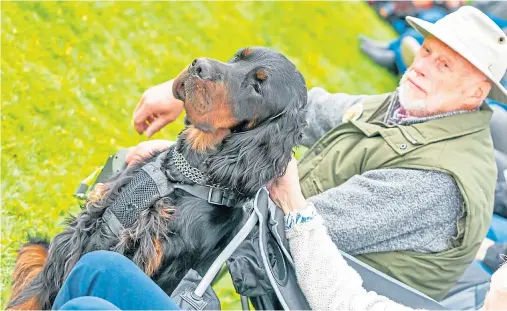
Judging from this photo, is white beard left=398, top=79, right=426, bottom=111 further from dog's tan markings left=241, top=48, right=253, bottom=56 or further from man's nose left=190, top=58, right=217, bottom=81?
man's nose left=190, top=58, right=217, bottom=81

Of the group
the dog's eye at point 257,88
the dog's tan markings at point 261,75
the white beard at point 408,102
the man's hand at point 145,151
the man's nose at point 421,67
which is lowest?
the white beard at point 408,102

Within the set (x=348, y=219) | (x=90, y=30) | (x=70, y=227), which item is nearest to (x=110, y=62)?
(x=90, y=30)

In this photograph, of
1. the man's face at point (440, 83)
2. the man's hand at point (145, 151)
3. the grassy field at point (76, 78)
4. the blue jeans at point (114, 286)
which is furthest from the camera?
the grassy field at point (76, 78)

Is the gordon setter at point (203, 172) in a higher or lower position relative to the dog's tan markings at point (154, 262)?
higher

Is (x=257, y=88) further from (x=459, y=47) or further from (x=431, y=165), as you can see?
(x=459, y=47)

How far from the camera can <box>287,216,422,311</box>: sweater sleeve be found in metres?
2.24

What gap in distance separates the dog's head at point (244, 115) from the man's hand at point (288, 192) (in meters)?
0.09

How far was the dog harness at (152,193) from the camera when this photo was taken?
2285mm

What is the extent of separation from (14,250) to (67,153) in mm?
876

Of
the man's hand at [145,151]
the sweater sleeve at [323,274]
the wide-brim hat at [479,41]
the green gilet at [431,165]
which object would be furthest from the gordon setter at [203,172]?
the wide-brim hat at [479,41]

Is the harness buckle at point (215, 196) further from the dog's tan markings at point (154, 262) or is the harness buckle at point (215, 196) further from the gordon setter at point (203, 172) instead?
the dog's tan markings at point (154, 262)

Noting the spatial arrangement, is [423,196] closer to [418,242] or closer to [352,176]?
[418,242]

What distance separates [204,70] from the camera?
2.21 m

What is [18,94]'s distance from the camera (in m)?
3.76
